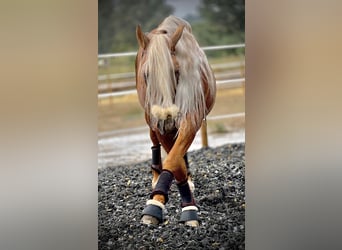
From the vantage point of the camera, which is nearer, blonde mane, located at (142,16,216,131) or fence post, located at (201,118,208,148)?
blonde mane, located at (142,16,216,131)

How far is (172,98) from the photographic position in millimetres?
2588

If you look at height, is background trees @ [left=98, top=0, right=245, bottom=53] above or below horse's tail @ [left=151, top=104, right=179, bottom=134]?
above

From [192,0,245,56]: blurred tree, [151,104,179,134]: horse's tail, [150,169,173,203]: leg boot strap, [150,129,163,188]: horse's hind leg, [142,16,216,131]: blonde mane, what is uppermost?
[192,0,245,56]: blurred tree

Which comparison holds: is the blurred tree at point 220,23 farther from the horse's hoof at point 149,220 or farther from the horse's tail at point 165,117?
the horse's hoof at point 149,220

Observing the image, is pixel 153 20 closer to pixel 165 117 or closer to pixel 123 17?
pixel 123 17

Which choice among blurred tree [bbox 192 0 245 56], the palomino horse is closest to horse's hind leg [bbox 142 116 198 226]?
the palomino horse

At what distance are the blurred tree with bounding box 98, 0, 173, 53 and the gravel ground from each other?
64cm

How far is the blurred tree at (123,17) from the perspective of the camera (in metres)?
2.61

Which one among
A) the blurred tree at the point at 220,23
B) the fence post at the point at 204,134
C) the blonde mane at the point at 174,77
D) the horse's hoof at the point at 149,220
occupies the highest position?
the blurred tree at the point at 220,23

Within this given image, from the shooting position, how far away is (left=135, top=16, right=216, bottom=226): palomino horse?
2588mm

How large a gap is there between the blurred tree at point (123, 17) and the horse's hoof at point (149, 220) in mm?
854

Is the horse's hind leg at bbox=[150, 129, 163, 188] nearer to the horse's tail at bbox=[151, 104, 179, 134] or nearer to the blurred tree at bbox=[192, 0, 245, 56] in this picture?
the horse's tail at bbox=[151, 104, 179, 134]

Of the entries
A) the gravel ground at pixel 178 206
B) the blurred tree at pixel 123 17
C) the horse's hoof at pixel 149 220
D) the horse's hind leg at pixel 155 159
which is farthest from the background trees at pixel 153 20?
the horse's hoof at pixel 149 220
